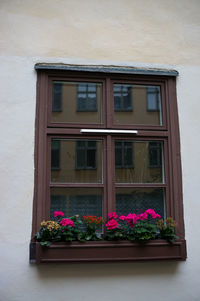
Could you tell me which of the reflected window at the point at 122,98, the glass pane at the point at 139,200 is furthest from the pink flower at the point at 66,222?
the reflected window at the point at 122,98

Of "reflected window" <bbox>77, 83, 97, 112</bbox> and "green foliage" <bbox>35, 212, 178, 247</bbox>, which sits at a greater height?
"reflected window" <bbox>77, 83, 97, 112</bbox>

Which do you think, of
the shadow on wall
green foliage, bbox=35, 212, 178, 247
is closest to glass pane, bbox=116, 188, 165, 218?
green foliage, bbox=35, 212, 178, 247

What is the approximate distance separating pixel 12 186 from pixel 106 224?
109 cm

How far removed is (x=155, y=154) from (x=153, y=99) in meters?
0.68

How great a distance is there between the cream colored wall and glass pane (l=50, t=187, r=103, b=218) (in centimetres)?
30

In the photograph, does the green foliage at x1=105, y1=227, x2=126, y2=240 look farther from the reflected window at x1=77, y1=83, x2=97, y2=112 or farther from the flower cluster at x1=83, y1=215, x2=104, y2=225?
the reflected window at x1=77, y1=83, x2=97, y2=112

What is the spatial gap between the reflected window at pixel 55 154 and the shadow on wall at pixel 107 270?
1.06 metres

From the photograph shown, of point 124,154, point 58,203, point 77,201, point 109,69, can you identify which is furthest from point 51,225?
point 109,69

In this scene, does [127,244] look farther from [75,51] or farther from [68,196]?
[75,51]

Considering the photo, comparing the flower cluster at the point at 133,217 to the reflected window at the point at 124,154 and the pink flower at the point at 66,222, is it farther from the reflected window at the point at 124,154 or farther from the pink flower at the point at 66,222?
the reflected window at the point at 124,154

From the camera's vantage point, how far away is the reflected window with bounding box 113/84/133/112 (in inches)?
165

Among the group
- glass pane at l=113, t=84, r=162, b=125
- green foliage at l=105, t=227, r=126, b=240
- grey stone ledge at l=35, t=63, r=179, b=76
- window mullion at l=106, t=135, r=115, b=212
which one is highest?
grey stone ledge at l=35, t=63, r=179, b=76

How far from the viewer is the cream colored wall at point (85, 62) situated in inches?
145

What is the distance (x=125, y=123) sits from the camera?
13.6ft
